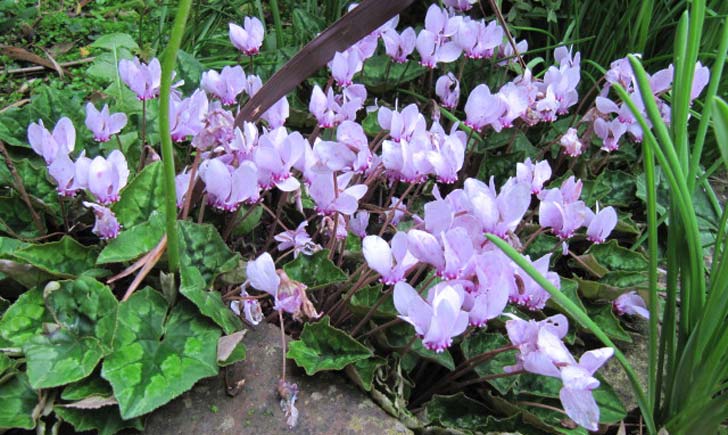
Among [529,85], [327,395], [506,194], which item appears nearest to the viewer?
[506,194]

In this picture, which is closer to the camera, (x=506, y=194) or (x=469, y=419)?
(x=506, y=194)

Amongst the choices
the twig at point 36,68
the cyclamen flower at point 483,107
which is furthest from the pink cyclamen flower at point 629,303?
the twig at point 36,68

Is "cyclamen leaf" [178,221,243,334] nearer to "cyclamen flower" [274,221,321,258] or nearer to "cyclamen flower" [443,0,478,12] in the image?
"cyclamen flower" [274,221,321,258]

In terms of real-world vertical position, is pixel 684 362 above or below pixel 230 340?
below

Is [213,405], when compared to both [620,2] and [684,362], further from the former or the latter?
[620,2]

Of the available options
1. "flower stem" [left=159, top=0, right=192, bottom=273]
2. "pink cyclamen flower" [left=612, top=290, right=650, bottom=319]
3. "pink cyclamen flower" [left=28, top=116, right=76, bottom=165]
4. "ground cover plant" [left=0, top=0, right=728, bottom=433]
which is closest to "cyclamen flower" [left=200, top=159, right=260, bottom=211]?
"ground cover plant" [left=0, top=0, right=728, bottom=433]

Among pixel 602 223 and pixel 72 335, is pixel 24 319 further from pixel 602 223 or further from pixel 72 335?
pixel 602 223

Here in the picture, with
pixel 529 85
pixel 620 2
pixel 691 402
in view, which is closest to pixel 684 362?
pixel 691 402

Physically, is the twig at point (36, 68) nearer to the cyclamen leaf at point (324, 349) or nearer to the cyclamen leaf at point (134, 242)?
the cyclamen leaf at point (134, 242)
